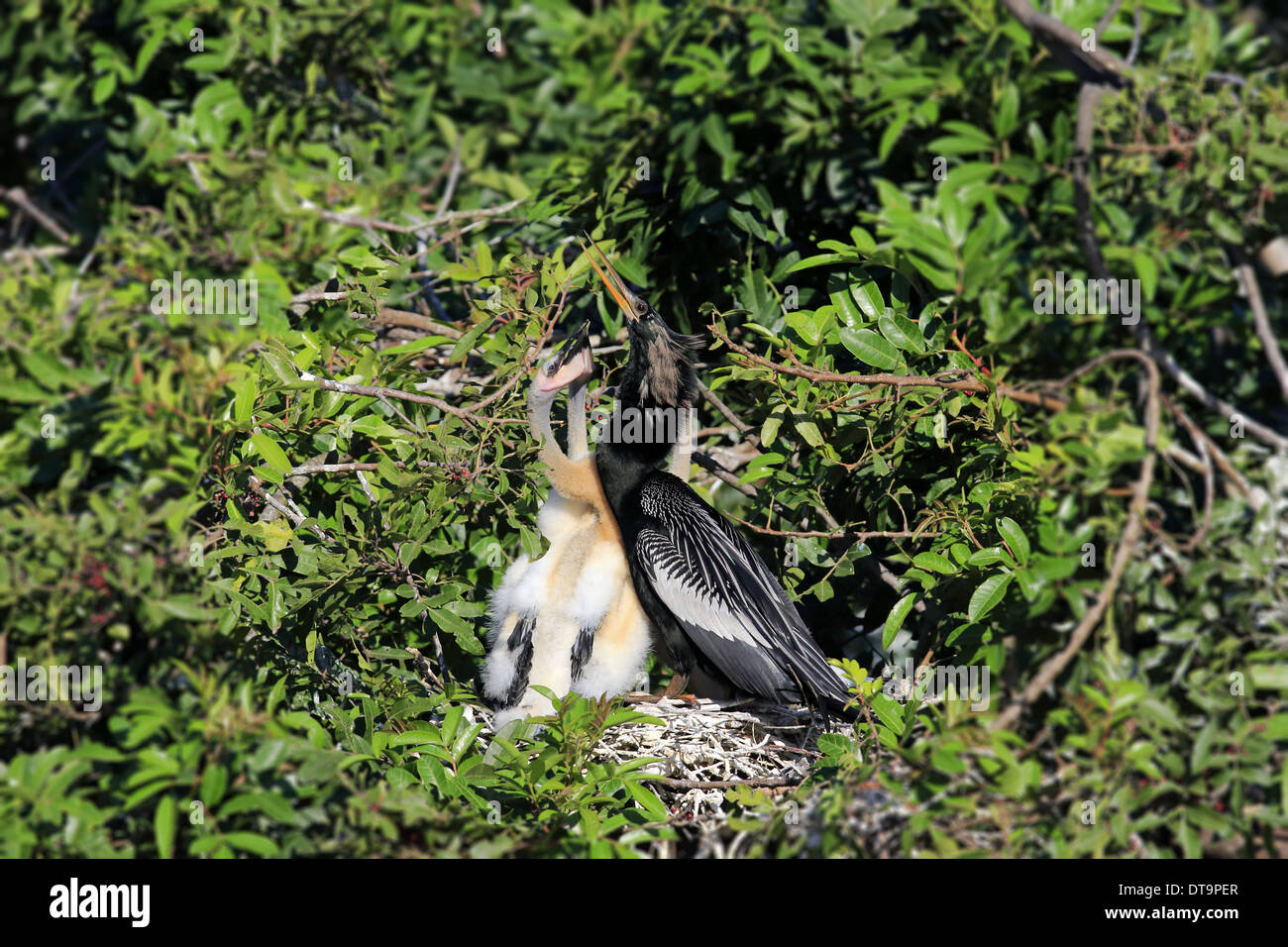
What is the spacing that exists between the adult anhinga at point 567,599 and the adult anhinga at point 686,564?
0.39 ft

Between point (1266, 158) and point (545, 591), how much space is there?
9.81ft

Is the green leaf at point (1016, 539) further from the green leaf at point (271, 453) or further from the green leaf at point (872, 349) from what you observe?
the green leaf at point (271, 453)

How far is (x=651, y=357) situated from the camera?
3.91m

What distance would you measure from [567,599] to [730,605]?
59cm

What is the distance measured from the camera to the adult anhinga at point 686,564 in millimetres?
3592

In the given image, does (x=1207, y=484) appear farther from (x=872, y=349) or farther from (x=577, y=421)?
(x=577, y=421)

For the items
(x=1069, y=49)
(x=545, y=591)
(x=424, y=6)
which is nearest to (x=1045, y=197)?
(x=1069, y=49)

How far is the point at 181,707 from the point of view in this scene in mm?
A: 2436

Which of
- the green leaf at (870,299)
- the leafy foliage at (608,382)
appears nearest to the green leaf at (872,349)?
the leafy foliage at (608,382)

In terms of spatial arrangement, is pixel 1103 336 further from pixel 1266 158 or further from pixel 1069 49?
pixel 1069 49

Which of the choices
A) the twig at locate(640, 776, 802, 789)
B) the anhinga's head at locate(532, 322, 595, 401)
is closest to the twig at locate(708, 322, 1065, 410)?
the anhinga's head at locate(532, 322, 595, 401)

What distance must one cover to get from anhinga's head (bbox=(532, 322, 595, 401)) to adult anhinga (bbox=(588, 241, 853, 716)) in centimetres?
30

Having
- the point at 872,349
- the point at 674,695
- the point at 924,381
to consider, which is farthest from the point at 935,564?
the point at 674,695

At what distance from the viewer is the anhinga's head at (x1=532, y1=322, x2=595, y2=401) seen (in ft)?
11.8
